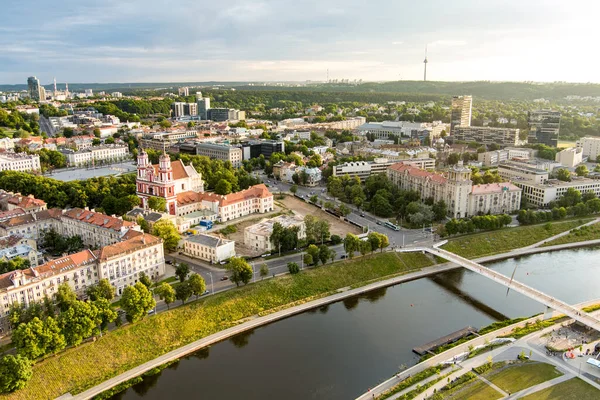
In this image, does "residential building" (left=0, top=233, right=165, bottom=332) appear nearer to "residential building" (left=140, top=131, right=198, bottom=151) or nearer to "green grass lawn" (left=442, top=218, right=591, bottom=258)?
"green grass lawn" (left=442, top=218, right=591, bottom=258)

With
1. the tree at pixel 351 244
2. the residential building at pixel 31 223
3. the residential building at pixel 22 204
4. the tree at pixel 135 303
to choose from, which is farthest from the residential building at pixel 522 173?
the residential building at pixel 22 204

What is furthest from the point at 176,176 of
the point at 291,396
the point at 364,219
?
the point at 291,396

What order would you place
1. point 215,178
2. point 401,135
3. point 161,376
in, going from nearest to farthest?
point 161,376, point 215,178, point 401,135

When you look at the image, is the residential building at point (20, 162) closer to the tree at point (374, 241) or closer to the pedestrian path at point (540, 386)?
the tree at point (374, 241)

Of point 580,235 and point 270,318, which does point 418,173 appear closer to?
point 580,235

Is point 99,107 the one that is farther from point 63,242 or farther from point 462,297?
point 462,297

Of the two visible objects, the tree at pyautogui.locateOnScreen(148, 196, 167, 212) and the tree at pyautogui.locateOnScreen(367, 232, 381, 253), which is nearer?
the tree at pyautogui.locateOnScreen(367, 232, 381, 253)

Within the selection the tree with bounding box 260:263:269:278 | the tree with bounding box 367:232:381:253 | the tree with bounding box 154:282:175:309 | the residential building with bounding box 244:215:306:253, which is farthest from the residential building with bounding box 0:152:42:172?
the tree with bounding box 367:232:381:253
